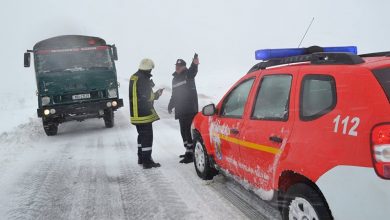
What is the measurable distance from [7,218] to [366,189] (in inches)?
158

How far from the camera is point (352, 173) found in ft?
8.16

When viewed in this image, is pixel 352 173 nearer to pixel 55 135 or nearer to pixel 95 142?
pixel 95 142

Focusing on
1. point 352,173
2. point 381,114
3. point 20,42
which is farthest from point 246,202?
point 20,42

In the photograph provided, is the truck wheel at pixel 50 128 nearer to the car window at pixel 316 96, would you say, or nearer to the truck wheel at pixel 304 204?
the truck wheel at pixel 304 204

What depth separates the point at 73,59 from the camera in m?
11.0

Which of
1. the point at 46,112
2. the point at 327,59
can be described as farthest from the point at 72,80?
the point at 327,59

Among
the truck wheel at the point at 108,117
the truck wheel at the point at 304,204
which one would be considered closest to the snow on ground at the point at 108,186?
the truck wheel at the point at 304,204

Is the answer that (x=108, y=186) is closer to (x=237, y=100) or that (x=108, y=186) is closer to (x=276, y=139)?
(x=237, y=100)

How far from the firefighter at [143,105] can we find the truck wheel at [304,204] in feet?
12.1

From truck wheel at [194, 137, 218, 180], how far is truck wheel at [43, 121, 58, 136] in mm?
6336

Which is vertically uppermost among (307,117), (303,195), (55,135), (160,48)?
(160,48)

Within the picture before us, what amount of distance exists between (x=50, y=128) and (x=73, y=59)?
6.88 feet

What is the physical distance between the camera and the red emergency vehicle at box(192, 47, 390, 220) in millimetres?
2412

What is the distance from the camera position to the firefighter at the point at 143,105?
6.51 metres
